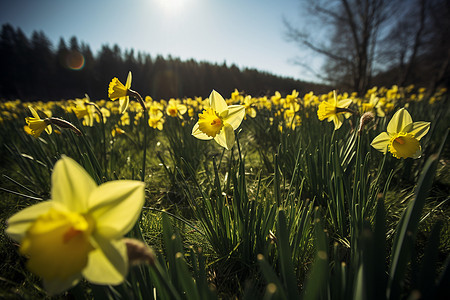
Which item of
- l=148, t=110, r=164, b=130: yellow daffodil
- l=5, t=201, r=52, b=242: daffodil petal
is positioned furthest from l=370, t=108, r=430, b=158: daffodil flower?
l=148, t=110, r=164, b=130: yellow daffodil

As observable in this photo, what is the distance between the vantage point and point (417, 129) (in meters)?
1.28

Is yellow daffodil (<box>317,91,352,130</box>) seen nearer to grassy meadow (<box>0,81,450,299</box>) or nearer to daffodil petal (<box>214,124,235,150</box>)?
grassy meadow (<box>0,81,450,299</box>)

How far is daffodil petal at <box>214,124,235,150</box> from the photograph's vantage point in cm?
129

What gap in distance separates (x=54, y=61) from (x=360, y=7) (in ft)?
133

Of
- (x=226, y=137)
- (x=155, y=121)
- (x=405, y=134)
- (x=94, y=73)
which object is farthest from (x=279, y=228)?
(x=94, y=73)

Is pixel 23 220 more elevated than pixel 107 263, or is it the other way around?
pixel 23 220

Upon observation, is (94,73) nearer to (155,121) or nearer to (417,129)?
(155,121)

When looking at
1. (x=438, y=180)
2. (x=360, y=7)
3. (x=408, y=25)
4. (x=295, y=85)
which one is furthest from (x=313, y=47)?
(x=295, y=85)

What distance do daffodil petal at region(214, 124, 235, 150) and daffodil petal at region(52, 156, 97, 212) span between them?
0.83 metres

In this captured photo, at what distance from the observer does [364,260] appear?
21.1 inches

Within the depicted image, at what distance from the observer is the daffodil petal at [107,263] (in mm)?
473

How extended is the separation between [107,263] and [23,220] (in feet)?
0.77

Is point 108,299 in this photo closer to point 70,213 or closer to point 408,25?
point 70,213

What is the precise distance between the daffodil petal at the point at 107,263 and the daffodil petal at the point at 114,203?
38 mm
